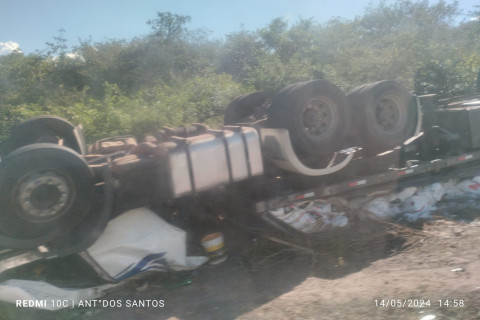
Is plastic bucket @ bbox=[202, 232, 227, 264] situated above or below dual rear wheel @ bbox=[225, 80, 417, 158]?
below

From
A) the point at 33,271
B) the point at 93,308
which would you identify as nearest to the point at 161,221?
the point at 93,308

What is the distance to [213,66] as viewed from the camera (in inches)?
750

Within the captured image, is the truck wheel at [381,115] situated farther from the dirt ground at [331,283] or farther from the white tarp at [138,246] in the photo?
the white tarp at [138,246]

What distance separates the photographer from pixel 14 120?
10000 mm

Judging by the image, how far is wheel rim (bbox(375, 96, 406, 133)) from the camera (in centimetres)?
540

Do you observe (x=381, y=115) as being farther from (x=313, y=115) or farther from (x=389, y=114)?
(x=313, y=115)

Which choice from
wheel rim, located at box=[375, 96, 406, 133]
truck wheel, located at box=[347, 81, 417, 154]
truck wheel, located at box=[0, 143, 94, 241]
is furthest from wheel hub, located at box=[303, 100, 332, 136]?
truck wheel, located at box=[0, 143, 94, 241]

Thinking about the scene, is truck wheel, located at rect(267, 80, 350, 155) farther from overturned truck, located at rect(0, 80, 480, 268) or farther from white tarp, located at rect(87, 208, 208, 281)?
white tarp, located at rect(87, 208, 208, 281)

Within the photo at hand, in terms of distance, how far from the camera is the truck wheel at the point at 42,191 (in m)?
3.64

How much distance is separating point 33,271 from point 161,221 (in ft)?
4.46

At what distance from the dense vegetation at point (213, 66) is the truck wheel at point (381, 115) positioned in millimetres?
5538

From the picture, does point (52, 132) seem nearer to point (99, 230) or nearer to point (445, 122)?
point (99, 230)

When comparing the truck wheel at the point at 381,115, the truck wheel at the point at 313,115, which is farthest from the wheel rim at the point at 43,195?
the truck wheel at the point at 381,115

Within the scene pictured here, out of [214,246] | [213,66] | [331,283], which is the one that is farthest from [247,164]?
[213,66]
